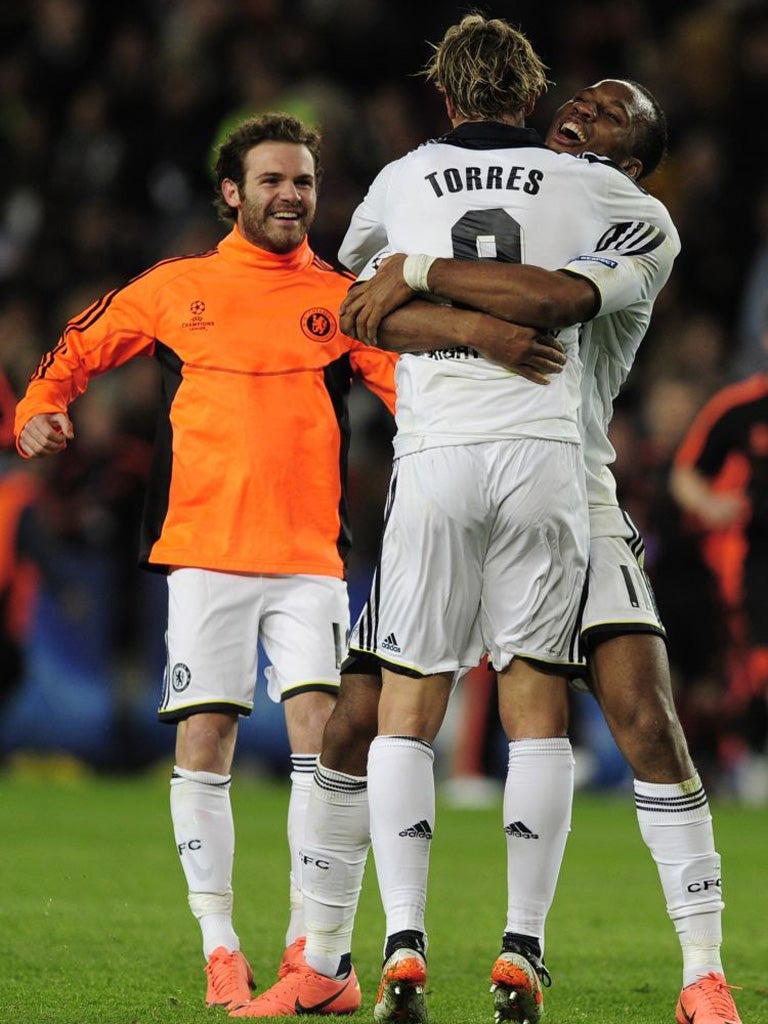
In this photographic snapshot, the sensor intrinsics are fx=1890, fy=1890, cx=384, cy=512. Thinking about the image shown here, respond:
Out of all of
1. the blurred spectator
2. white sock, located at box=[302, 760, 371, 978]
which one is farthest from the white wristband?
the blurred spectator

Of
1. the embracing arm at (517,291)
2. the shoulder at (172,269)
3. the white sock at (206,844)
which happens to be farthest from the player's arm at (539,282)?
the white sock at (206,844)

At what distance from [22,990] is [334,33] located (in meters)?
11.7

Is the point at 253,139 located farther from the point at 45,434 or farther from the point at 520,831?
the point at 520,831

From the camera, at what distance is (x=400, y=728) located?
4551 mm

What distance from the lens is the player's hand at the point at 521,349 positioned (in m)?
4.44

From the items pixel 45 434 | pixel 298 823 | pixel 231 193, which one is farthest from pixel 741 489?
pixel 45 434

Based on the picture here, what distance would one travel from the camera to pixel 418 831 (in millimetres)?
4523

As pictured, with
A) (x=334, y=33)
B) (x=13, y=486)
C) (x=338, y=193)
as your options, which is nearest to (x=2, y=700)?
(x=13, y=486)

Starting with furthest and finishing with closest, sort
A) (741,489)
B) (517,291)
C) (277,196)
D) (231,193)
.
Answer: (741,489), (231,193), (277,196), (517,291)

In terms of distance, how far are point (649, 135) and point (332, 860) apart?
2.03 m

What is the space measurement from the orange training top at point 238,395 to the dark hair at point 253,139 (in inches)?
8.0

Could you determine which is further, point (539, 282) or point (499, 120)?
point (499, 120)

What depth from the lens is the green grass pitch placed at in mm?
4934

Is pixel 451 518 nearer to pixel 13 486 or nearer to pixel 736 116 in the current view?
pixel 13 486
